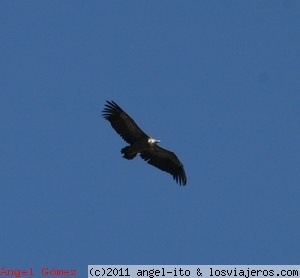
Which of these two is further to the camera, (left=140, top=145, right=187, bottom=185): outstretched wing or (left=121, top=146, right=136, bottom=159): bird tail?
(left=140, top=145, right=187, bottom=185): outstretched wing

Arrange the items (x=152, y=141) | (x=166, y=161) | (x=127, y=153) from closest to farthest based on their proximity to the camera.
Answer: (x=127, y=153) < (x=152, y=141) < (x=166, y=161)

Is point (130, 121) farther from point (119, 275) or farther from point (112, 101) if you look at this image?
point (119, 275)

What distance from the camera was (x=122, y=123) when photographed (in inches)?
1474

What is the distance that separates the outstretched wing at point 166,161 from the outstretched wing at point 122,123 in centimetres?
132

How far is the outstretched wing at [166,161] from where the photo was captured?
127ft

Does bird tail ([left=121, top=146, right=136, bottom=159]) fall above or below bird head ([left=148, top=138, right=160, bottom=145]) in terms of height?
below

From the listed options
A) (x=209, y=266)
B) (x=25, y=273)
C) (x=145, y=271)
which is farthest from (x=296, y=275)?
(x=25, y=273)

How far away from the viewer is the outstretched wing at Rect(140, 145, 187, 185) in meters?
38.7

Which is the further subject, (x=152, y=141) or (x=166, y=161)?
(x=166, y=161)

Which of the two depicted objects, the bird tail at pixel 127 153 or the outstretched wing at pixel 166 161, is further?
the outstretched wing at pixel 166 161

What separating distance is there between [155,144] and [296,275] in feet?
30.9

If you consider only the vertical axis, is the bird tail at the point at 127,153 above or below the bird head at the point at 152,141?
below

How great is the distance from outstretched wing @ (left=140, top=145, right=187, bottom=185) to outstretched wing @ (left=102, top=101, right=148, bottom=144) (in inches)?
51.9

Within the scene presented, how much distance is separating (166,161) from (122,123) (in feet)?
9.69
